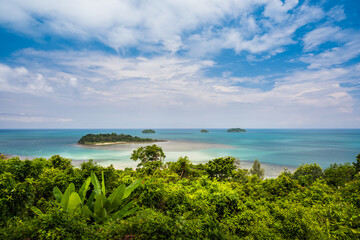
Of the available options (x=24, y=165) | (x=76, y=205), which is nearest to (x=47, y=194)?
(x=24, y=165)

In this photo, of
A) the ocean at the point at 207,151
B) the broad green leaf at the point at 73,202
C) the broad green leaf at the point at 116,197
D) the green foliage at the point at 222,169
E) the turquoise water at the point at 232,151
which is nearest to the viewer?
the broad green leaf at the point at 73,202

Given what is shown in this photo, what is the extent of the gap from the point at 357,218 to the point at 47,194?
8532 mm

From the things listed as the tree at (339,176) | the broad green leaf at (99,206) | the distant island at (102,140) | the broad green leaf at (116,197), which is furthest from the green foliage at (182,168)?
the distant island at (102,140)

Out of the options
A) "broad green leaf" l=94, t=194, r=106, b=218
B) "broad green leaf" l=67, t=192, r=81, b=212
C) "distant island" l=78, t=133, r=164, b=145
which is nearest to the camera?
"broad green leaf" l=67, t=192, r=81, b=212

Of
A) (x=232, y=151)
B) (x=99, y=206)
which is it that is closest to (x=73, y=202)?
(x=99, y=206)

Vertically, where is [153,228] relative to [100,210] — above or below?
above

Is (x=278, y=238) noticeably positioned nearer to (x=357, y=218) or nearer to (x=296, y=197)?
(x=357, y=218)

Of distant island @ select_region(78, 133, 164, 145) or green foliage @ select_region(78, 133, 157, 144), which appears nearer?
distant island @ select_region(78, 133, 164, 145)

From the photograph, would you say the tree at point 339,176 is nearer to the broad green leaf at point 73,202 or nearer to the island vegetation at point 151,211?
the island vegetation at point 151,211

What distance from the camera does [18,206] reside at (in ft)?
14.5

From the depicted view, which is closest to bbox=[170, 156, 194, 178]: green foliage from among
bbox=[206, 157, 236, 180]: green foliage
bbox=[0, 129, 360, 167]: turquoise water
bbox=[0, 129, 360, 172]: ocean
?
bbox=[206, 157, 236, 180]: green foliage

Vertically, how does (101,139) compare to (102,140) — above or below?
above

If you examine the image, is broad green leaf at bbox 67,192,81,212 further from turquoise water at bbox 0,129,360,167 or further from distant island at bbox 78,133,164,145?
distant island at bbox 78,133,164,145

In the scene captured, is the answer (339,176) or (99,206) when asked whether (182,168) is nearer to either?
(99,206)
